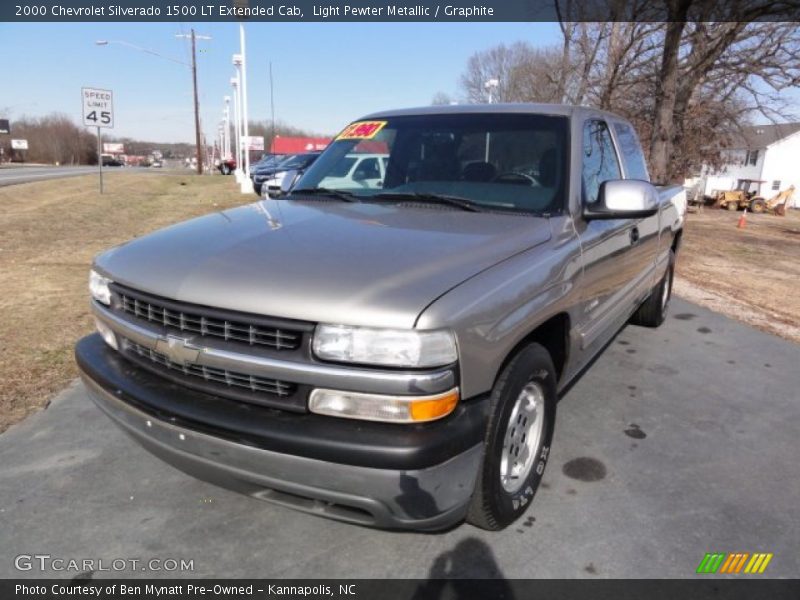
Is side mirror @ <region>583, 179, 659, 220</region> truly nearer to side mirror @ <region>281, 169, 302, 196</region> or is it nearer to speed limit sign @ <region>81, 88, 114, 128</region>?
side mirror @ <region>281, 169, 302, 196</region>

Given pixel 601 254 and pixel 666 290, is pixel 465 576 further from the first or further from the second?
pixel 666 290

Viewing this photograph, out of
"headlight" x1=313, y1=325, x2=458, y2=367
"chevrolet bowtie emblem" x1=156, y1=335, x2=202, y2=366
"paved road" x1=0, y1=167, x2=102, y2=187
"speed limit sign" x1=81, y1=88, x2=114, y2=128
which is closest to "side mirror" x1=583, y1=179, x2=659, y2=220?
"headlight" x1=313, y1=325, x2=458, y2=367

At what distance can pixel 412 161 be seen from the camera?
11.2 feet

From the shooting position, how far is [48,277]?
7102 mm

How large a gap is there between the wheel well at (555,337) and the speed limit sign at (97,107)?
18526mm

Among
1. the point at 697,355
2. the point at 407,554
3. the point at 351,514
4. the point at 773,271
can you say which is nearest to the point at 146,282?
the point at 351,514

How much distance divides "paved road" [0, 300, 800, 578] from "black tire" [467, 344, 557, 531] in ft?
0.51

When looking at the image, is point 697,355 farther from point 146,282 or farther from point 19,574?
point 19,574

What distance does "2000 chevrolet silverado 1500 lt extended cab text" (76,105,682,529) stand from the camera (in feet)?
6.16

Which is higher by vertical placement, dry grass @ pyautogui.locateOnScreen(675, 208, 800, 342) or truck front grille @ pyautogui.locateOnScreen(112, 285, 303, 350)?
truck front grille @ pyautogui.locateOnScreen(112, 285, 303, 350)

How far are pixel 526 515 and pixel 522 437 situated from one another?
0.40 m

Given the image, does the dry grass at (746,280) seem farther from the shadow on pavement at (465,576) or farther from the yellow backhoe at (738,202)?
the yellow backhoe at (738,202)

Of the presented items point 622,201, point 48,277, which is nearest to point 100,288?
point 622,201

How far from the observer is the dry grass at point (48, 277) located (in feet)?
13.3
